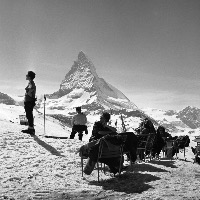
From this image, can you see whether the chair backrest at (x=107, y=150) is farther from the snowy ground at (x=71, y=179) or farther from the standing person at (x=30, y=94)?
the standing person at (x=30, y=94)

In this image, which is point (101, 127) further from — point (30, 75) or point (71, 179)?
point (30, 75)

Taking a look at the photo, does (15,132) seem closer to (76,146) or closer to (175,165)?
(76,146)

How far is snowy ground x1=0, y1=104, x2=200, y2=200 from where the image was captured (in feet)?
21.6

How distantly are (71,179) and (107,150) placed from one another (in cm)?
128

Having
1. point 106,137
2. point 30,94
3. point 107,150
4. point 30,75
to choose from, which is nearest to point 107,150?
point 107,150

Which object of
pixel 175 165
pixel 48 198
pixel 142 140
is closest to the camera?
pixel 48 198

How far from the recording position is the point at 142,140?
11.5 meters

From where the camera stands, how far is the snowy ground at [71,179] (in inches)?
259

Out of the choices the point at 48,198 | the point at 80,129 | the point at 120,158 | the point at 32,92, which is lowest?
the point at 48,198

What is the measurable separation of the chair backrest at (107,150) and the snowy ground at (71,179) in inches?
26.1

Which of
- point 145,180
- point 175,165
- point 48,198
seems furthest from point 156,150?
point 48,198

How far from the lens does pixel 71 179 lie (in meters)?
8.16

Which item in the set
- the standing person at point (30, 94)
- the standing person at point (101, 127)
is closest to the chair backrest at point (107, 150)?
the standing person at point (101, 127)

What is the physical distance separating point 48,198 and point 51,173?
2.35 metres
